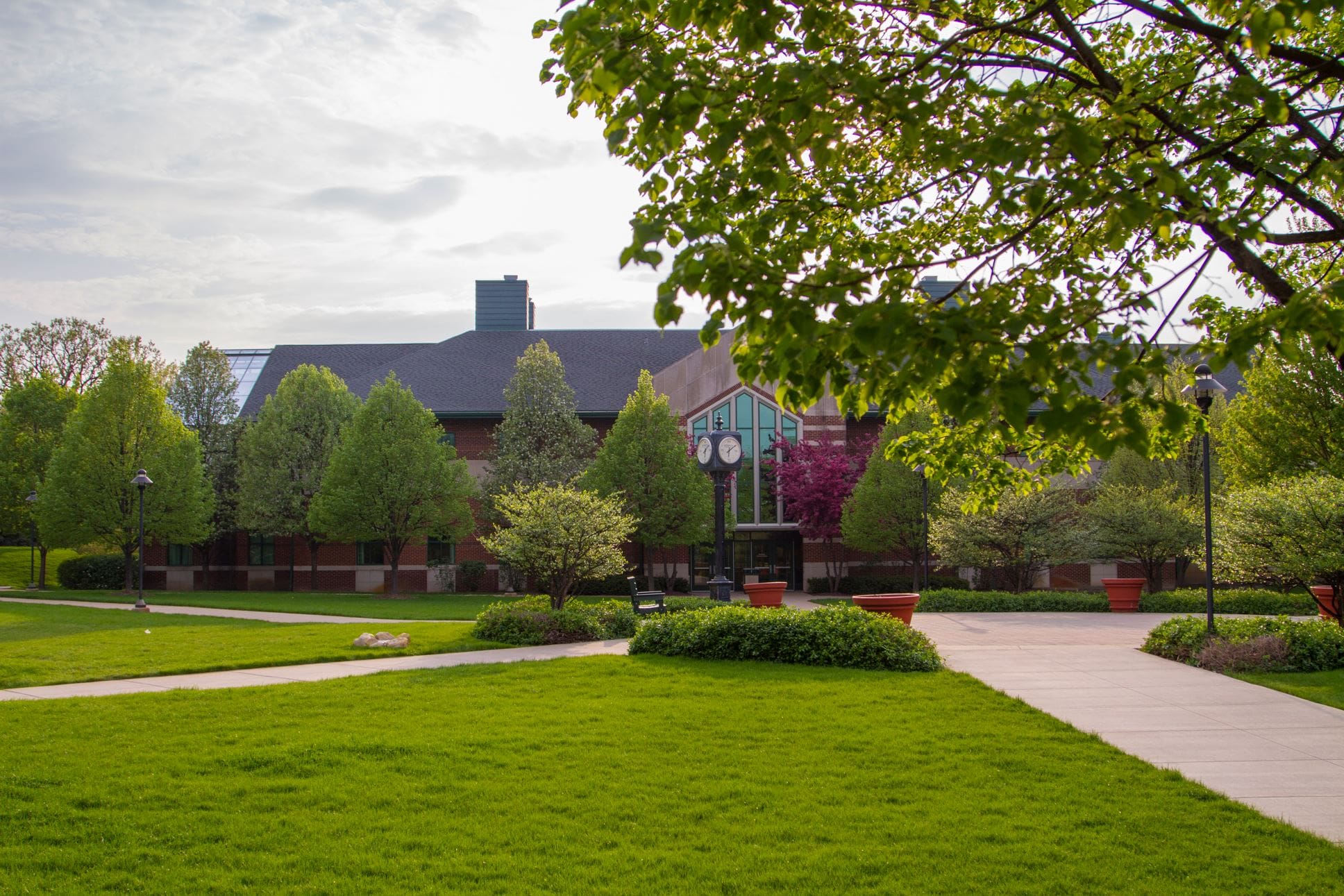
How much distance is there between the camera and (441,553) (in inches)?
1486

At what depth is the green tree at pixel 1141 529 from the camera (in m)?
27.3

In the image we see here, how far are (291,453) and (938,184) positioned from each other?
108 ft

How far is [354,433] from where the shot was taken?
1293 inches

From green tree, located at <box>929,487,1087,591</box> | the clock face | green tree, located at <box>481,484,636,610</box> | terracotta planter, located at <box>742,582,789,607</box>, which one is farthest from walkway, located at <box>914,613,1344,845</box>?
green tree, located at <box>929,487,1087,591</box>

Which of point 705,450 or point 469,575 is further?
point 469,575

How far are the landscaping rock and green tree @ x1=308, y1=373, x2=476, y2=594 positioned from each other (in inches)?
682

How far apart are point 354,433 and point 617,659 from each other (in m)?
22.0

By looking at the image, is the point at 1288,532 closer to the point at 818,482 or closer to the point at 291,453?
the point at 818,482

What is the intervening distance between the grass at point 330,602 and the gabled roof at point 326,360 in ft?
33.4

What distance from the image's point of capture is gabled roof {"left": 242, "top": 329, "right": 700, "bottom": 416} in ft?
126

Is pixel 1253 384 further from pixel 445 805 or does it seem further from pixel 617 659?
pixel 445 805

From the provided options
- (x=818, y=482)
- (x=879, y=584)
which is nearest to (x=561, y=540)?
(x=818, y=482)

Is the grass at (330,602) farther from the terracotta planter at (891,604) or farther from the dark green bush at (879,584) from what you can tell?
the terracotta planter at (891,604)

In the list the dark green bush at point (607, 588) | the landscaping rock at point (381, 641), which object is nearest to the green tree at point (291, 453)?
the dark green bush at point (607, 588)
